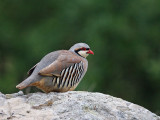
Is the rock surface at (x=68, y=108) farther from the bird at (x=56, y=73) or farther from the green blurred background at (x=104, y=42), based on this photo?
the green blurred background at (x=104, y=42)

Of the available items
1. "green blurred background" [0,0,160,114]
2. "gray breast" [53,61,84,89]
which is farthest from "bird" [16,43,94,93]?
"green blurred background" [0,0,160,114]

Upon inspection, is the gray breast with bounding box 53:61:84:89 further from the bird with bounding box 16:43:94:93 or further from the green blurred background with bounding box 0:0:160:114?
the green blurred background with bounding box 0:0:160:114

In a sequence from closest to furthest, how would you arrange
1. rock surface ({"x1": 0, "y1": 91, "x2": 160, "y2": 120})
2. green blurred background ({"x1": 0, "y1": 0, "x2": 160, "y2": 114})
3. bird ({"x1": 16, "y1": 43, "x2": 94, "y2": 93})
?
rock surface ({"x1": 0, "y1": 91, "x2": 160, "y2": 120}) < bird ({"x1": 16, "y1": 43, "x2": 94, "y2": 93}) < green blurred background ({"x1": 0, "y1": 0, "x2": 160, "y2": 114})

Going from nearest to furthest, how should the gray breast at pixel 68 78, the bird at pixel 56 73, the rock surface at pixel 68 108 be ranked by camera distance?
the rock surface at pixel 68 108
the bird at pixel 56 73
the gray breast at pixel 68 78

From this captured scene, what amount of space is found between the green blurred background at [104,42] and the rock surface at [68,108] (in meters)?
10.4

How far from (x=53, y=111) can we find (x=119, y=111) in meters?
0.86

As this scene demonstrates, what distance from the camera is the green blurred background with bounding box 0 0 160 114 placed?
63.2 feet

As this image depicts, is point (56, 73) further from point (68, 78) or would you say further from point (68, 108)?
point (68, 108)

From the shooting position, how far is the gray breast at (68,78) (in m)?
7.25

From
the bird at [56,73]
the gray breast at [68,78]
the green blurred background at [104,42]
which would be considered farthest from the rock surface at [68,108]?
the green blurred background at [104,42]

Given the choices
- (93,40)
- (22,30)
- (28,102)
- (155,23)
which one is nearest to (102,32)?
(93,40)

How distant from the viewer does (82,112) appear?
6094 millimetres

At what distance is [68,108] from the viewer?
6.17 meters

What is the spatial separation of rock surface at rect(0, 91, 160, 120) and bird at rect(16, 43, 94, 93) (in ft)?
1.30
